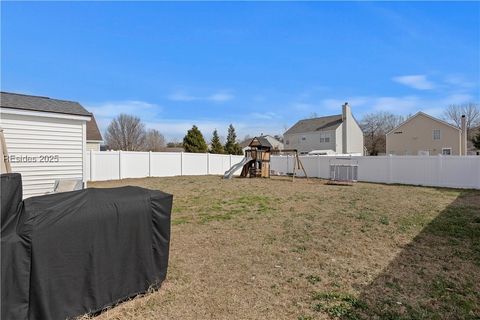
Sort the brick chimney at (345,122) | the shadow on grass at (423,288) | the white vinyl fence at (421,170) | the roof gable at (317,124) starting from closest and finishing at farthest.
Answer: the shadow on grass at (423,288) → the white vinyl fence at (421,170) → the brick chimney at (345,122) → the roof gable at (317,124)

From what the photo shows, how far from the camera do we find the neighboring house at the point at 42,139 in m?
6.98

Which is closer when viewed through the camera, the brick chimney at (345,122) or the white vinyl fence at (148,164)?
the white vinyl fence at (148,164)

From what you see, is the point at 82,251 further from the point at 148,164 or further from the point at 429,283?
the point at 148,164

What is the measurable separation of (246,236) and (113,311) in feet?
10.1

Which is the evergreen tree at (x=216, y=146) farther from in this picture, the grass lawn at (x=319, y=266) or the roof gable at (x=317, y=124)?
the grass lawn at (x=319, y=266)

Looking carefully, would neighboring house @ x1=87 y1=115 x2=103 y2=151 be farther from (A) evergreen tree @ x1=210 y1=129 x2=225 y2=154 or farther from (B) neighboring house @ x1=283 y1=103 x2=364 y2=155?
(B) neighboring house @ x1=283 y1=103 x2=364 y2=155

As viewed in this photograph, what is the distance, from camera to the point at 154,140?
2104 inches

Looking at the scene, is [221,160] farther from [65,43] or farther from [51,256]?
[51,256]

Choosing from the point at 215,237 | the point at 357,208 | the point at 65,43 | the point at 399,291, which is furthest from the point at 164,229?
the point at 65,43

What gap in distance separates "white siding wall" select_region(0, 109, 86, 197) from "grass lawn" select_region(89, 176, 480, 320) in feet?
9.92

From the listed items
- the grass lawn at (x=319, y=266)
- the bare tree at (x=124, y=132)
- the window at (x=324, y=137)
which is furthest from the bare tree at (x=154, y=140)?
the grass lawn at (x=319, y=266)

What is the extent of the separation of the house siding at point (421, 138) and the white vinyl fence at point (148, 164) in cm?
2090

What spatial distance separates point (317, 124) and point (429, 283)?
39.7 metres

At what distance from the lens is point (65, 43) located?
9.52 meters
